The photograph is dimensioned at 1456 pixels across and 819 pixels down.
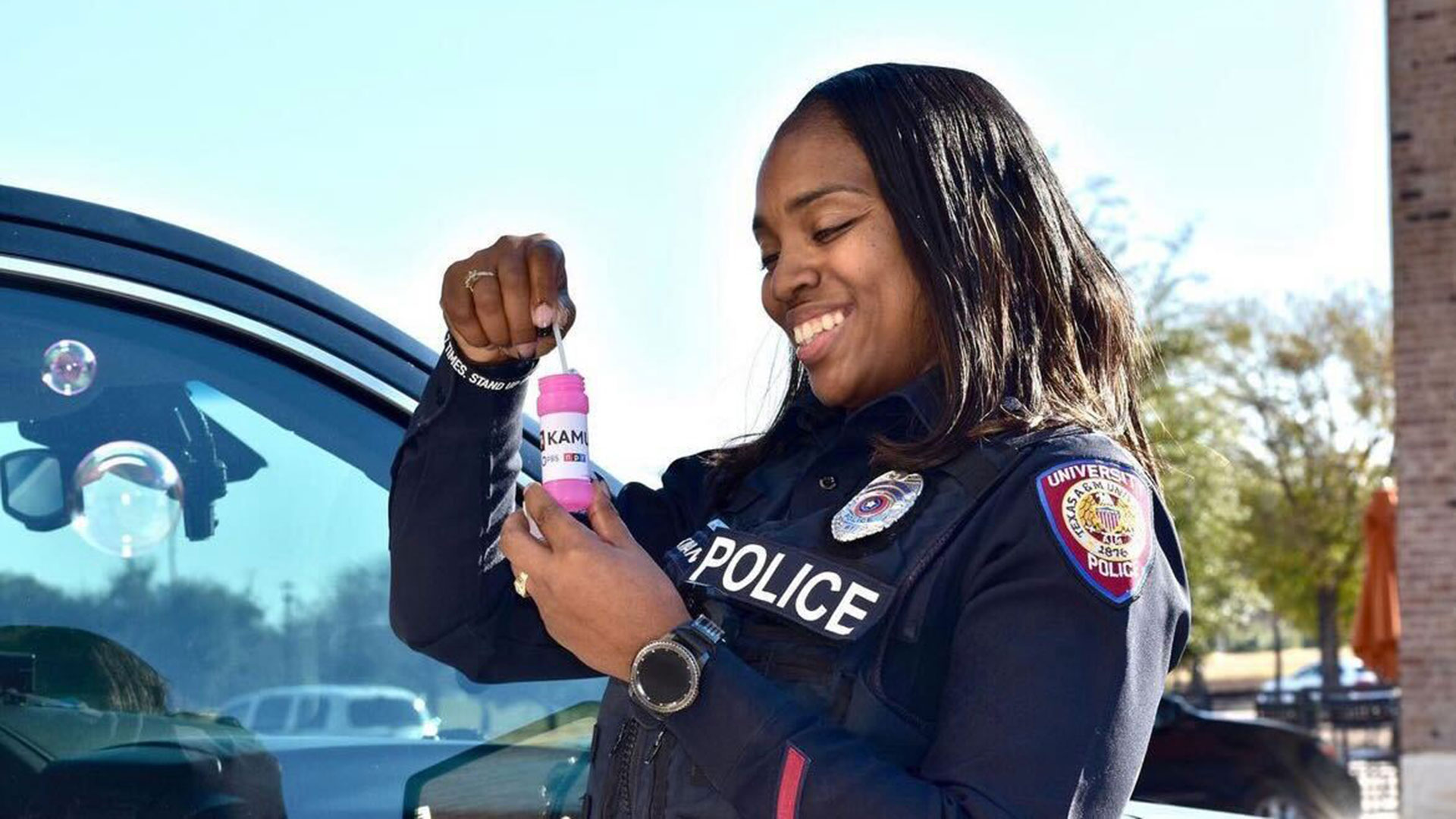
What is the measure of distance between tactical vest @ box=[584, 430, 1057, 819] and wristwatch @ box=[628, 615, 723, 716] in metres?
0.05

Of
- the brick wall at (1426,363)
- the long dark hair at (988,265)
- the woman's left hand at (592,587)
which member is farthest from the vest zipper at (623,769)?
the brick wall at (1426,363)

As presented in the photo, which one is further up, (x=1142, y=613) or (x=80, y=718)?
(x=1142, y=613)

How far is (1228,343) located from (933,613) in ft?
95.3

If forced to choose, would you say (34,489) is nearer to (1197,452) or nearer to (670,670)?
(670,670)

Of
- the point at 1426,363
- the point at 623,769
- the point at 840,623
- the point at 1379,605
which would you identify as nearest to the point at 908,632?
the point at 840,623

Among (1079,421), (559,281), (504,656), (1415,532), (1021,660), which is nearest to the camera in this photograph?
(1021,660)

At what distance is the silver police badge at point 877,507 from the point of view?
1550 mm

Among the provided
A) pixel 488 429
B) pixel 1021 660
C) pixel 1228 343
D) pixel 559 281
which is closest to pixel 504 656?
pixel 488 429

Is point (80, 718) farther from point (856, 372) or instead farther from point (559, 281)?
point (856, 372)

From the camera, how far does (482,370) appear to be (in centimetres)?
177

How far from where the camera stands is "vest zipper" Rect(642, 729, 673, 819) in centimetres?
156

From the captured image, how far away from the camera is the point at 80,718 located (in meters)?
1.79

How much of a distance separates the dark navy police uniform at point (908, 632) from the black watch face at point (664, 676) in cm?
2

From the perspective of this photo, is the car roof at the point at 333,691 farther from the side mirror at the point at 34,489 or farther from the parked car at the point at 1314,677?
the parked car at the point at 1314,677
